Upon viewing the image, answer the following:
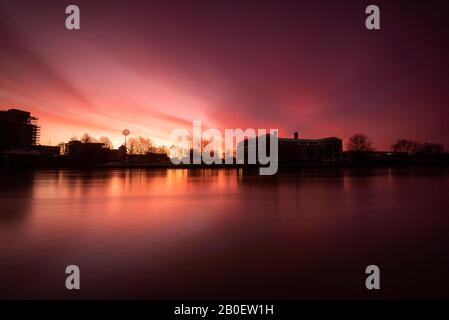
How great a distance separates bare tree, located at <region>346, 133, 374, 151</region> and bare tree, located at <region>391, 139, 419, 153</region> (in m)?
38.8

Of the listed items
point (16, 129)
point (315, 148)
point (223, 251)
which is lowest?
point (223, 251)

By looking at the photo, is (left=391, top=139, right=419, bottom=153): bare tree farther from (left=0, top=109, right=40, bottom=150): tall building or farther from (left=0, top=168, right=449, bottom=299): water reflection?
(left=0, top=109, right=40, bottom=150): tall building

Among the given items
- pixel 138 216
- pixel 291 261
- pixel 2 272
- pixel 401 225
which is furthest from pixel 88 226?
pixel 401 225

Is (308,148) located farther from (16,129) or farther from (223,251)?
(16,129)

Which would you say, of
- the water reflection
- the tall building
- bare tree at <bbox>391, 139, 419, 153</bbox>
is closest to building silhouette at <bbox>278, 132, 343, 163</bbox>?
bare tree at <bbox>391, 139, 419, 153</bbox>

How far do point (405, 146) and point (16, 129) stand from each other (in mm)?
230503

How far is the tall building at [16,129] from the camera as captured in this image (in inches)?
5246

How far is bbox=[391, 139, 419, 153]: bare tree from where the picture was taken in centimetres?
15838

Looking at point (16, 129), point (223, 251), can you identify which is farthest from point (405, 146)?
point (16, 129)

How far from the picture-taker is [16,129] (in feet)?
452

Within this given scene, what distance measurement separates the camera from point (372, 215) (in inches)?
469

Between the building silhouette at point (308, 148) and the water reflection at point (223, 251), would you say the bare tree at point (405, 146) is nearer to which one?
the building silhouette at point (308, 148)
